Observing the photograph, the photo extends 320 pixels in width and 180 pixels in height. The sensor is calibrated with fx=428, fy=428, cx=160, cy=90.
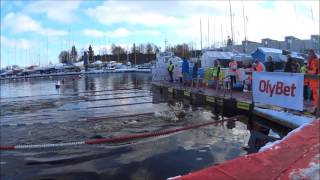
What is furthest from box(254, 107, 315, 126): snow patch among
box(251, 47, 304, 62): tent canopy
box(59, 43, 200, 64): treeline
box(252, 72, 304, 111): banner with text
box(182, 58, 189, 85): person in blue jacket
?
box(59, 43, 200, 64): treeline

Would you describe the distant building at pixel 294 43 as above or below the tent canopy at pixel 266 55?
above

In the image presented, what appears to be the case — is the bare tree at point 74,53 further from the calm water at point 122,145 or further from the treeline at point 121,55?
the calm water at point 122,145

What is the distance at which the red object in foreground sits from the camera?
482cm

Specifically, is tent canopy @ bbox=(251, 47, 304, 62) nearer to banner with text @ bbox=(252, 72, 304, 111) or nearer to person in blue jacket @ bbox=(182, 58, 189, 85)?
person in blue jacket @ bbox=(182, 58, 189, 85)

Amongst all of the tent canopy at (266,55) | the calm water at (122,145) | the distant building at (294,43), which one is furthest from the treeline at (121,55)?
the calm water at (122,145)

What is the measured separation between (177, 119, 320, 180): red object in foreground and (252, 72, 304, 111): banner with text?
20.5 ft

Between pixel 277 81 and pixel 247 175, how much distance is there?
9282 millimetres

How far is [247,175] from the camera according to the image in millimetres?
4887

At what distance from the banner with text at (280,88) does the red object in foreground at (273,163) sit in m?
6.24

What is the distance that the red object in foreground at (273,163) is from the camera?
15.8 feet

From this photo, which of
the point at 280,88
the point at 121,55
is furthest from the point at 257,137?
the point at 121,55

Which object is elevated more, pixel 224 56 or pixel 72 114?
pixel 224 56

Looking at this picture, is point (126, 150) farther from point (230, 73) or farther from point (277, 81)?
point (230, 73)

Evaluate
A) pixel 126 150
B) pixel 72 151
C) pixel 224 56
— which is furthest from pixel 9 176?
pixel 224 56
